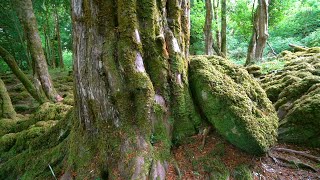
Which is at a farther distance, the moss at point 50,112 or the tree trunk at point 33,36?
the tree trunk at point 33,36

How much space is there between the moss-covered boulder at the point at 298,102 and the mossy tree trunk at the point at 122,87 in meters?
2.17

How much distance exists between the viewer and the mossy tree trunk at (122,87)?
2861mm

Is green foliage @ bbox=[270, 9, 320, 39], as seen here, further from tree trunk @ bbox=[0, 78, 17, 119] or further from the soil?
tree trunk @ bbox=[0, 78, 17, 119]

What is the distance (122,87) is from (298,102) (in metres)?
3.20

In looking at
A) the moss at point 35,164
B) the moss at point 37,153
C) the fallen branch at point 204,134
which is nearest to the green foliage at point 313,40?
the fallen branch at point 204,134

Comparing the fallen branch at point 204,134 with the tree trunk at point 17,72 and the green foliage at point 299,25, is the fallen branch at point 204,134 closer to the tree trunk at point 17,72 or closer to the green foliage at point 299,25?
the tree trunk at point 17,72

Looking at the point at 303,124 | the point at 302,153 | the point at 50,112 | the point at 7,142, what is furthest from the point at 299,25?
the point at 7,142

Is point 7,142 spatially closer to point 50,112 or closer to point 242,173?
point 50,112

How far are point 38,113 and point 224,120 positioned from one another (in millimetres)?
4348

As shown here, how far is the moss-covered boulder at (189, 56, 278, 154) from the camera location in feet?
10.2

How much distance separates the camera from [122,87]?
2895 millimetres

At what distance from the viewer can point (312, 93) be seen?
421 cm

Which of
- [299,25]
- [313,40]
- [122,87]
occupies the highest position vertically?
A: [299,25]

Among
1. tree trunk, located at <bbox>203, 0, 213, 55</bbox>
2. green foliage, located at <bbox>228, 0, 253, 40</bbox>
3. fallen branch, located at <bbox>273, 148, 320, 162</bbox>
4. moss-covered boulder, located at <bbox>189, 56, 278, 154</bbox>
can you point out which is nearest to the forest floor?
fallen branch, located at <bbox>273, 148, 320, 162</bbox>
